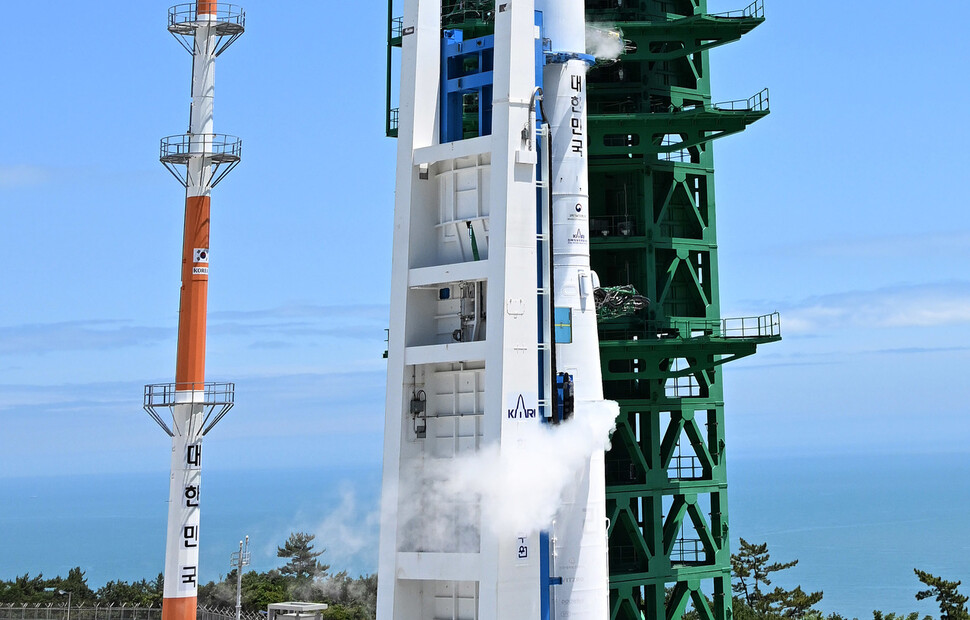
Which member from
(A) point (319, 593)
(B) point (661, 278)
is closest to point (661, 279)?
(B) point (661, 278)

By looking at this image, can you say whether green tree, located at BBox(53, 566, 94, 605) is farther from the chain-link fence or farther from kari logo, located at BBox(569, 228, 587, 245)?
kari logo, located at BBox(569, 228, 587, 245)

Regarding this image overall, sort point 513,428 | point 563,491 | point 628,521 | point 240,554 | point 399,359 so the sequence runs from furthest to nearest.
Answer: point 628,521, point 240,554, point 563,491, point 399,359, point 513,428

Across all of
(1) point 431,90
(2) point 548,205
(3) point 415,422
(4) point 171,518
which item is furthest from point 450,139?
(4) point 171,518

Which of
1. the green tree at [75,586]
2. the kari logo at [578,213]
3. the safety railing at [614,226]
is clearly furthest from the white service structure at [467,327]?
the green tree at [75,586]

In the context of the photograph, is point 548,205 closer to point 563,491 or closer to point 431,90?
point 431,90

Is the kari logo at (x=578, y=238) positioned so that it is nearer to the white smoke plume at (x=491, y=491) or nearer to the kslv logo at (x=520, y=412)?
the white smoke plume at (x=491, y=491)

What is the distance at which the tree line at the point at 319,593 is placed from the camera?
47.9 m

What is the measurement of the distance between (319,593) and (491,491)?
124ft

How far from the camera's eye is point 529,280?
76.5 feet

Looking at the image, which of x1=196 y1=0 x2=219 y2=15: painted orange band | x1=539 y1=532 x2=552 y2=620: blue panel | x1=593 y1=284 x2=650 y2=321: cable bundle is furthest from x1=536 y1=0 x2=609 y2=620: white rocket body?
x1=196 y1=0 x2=219 y2=15: painted orange band

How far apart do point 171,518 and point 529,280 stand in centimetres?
1269

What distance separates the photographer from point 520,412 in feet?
75.6

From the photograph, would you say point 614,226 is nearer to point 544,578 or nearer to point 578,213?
point 578,213

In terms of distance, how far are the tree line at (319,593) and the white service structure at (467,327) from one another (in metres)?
22.9
